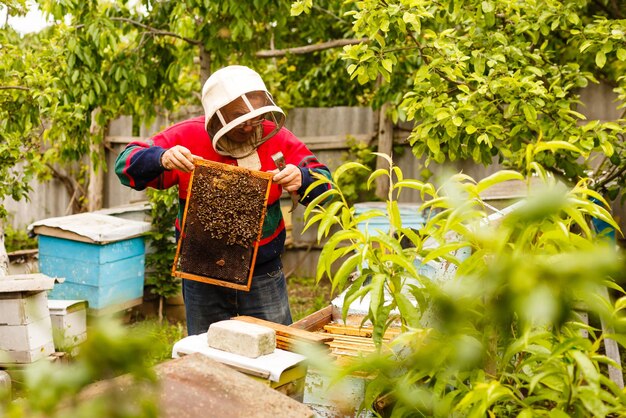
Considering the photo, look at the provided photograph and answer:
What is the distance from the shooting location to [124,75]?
19.5 feet

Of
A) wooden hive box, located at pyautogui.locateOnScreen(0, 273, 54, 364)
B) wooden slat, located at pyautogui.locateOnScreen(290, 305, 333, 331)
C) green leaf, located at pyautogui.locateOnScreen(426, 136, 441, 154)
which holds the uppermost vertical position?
green leaf, located at pyautogui.locateOnScreen(426, 136, 441, 154)

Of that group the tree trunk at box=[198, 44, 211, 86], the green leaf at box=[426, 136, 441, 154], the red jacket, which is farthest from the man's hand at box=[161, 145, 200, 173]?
the tree trunk at box=[198, 44, 211, 86]

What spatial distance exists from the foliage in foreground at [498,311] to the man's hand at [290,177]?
4.08 feet

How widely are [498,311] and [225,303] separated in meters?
2.36

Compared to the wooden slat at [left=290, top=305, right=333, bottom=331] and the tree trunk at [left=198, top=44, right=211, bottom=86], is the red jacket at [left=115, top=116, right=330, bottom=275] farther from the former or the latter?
the tree trunk at [left=198, top=44, right=211, bottom=86]

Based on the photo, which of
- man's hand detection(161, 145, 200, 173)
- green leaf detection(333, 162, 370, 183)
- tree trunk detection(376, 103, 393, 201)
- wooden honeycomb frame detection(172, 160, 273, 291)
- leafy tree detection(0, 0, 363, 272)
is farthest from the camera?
tree trunk detection(376, 103, 393, 201)

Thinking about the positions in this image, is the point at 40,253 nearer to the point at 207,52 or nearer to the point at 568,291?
the point at 207,52

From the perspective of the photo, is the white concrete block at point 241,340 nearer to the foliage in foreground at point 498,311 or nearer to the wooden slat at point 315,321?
the foliage in foreground at point 498,311

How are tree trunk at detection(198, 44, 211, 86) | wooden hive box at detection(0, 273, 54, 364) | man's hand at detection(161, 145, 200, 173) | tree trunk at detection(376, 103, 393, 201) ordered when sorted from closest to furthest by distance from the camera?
man's hand at detection(161, 145, 200, 173) → wooden hive box at detection(0, 273, 54, 364) → tree trunk at detection(198, 44, 211, 86) → tree trunk at detection(376, 103, 393, 201)

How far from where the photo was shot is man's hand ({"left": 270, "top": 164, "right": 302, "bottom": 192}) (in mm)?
3021

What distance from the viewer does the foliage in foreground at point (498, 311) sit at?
97 cm

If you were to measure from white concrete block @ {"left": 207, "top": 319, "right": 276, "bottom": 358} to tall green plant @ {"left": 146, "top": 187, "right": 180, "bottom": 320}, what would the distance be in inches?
159

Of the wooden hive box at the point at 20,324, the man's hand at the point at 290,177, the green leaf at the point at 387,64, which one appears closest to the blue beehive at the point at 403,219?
the green leaf at the point at 387,64

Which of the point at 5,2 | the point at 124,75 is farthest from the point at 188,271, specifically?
the point at 124,75
